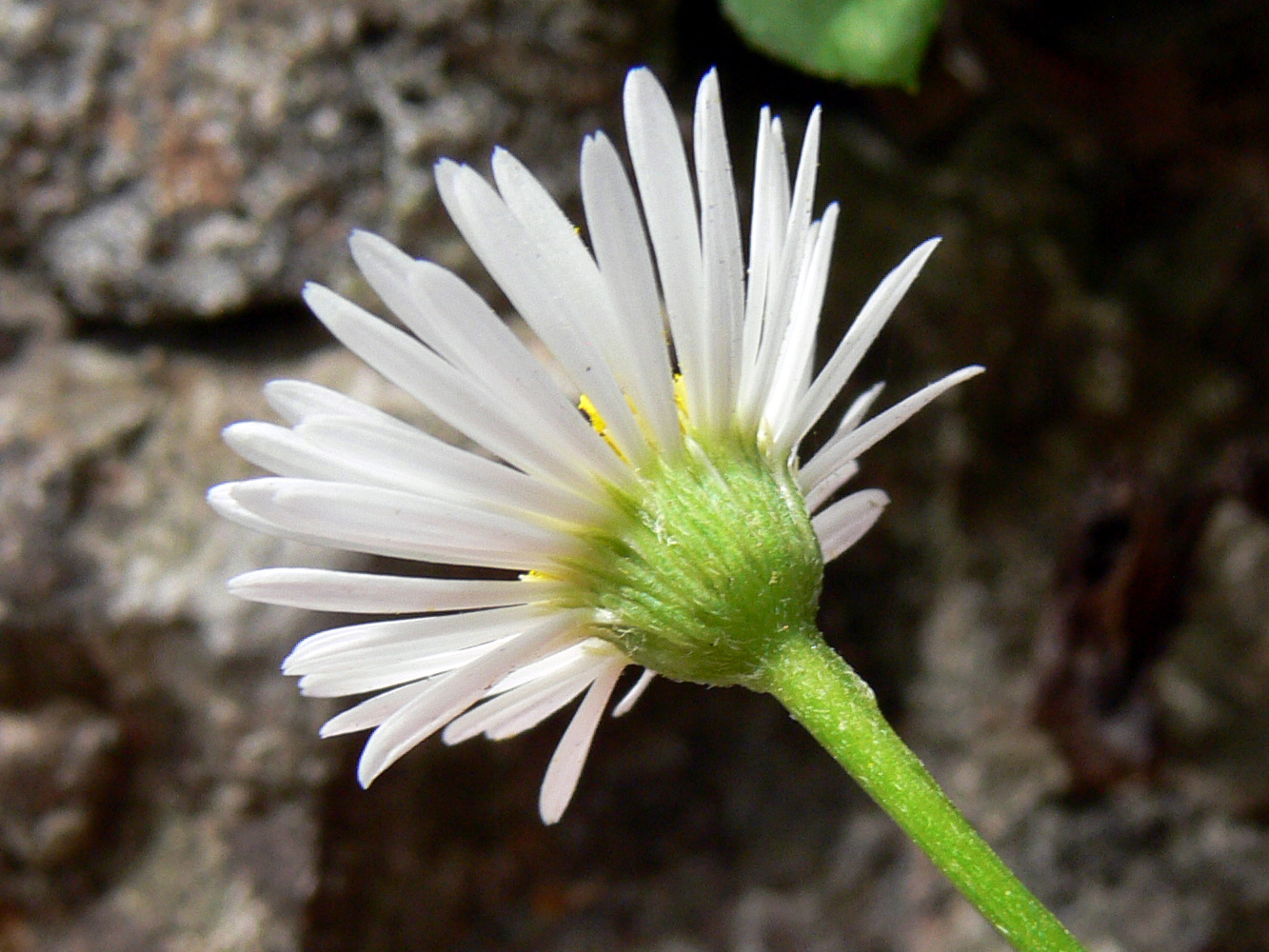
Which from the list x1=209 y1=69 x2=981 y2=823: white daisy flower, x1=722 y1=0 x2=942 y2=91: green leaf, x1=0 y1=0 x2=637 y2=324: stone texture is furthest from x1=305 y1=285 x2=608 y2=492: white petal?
x1=0 y1=0 x2=637 y2=324: stone texture

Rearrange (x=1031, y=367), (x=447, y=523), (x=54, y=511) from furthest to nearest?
1. (x=1031, y=367)
2. (x=54, y=511)
3. (x=447, y=523)

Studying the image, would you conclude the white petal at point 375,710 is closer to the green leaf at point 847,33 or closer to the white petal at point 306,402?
the white petal at point 306,402

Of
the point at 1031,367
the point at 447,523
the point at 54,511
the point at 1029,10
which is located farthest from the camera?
the point at 1031,367

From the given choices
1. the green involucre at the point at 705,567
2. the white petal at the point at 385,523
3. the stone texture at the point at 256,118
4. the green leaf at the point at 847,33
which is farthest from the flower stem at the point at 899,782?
the stone texture at the point at 256,118

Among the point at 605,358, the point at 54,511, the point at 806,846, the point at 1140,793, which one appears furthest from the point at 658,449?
the point at 1140,793

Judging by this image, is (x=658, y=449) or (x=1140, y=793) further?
(x=1140, y=793)

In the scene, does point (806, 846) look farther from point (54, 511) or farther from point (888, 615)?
point (54, 511)

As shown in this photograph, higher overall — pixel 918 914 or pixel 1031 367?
pixel 1031 367
